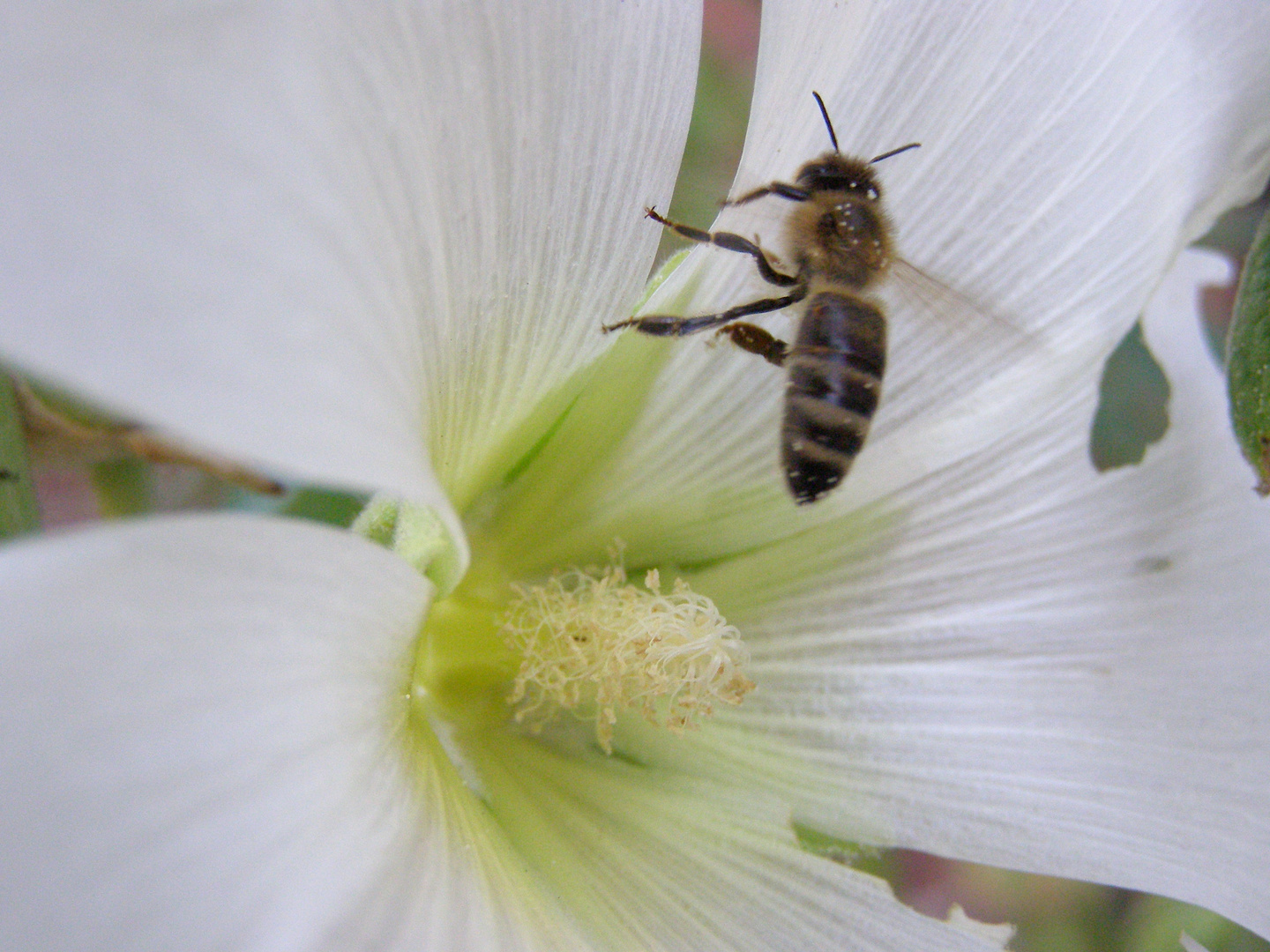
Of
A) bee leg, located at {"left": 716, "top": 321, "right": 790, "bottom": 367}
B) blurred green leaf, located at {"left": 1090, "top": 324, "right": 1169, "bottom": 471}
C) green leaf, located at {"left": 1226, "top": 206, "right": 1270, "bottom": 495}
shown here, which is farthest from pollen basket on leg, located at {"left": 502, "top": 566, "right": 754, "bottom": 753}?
blurred green leaf, located at {"left": 1090, "top": 324, "right": 1169, "bottom": 471}

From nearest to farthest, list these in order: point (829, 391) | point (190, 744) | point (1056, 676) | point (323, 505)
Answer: point (190, 744) < point (829, 391) < point (1056, 676) < point (323, 505)

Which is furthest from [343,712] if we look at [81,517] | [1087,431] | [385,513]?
[81,517]

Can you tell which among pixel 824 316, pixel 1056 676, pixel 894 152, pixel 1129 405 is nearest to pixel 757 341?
pixel 824 316

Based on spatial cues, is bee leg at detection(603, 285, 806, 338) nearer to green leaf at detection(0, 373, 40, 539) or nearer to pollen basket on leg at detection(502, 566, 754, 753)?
pollen basket on leg at detection(502, 566, 754, 753)

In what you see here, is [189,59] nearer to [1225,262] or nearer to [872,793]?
[872,793]

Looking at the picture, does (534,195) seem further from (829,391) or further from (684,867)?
(684,867)

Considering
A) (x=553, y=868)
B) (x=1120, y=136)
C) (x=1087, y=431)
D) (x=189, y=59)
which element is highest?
(x=1120, y=136)

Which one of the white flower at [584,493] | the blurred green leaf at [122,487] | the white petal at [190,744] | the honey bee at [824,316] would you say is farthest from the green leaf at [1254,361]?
the blurred green leaf at [122,487]
